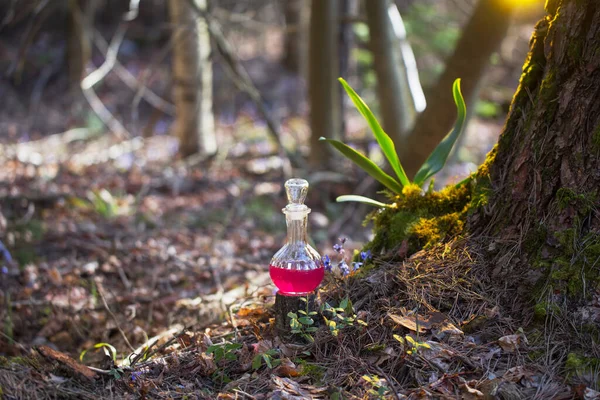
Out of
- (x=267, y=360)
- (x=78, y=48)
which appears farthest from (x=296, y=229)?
(x=78, y=48)

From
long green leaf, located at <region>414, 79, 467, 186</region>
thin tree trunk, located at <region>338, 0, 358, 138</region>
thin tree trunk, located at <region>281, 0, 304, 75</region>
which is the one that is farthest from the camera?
thin tree trunk, located at <region>281, 0, 304, 75</region>

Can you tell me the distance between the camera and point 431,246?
2.49 m

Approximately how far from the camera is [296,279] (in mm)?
2221

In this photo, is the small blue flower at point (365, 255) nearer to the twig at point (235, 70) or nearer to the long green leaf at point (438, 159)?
the long green leaf at point (438, 159)

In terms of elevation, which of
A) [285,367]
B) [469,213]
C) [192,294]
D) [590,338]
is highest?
[469,213]

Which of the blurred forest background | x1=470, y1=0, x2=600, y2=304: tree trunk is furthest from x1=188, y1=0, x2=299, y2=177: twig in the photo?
x1=470, y1=0, x2=600, y2=304: tree trunk

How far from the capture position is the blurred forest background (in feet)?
11.9

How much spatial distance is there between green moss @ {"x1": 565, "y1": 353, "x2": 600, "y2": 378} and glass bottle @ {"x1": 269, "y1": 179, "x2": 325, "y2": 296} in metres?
0.90

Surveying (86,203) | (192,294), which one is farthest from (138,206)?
(192,294)

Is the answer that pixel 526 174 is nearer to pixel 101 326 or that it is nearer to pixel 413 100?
pixel 101 326

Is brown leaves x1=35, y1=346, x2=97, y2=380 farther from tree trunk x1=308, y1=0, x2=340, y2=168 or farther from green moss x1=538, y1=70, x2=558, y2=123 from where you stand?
tree trunk x1=308, y1=0, x2=340, y2=168

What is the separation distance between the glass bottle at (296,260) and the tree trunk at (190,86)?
192 inches

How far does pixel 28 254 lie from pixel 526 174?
11.7ft

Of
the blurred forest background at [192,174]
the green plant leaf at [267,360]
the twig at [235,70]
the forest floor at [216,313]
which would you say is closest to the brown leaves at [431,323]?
the forest floor at [216,313]
